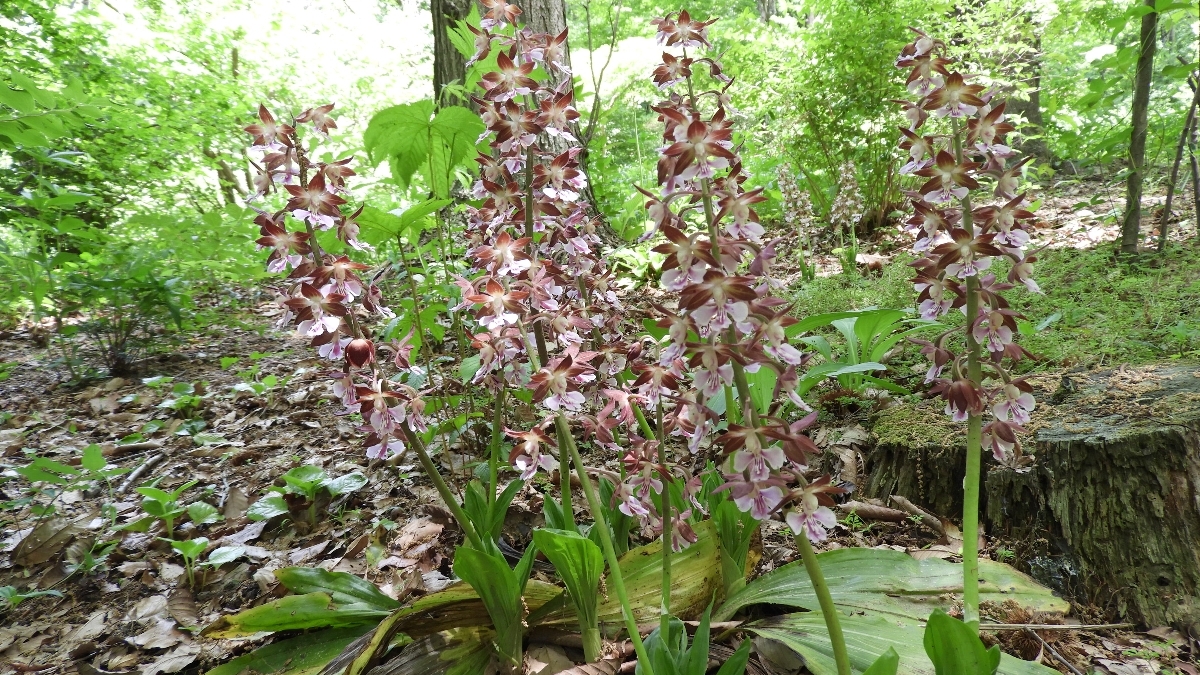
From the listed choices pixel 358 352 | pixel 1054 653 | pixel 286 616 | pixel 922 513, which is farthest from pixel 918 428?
pixel 286 616

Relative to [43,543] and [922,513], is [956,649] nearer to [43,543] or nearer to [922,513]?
[922,513]

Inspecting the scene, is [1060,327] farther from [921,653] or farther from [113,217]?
[113,217]

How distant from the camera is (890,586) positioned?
1867mm

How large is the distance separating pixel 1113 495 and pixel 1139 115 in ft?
10.2

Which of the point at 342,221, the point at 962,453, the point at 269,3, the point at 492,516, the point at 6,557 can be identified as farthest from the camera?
the point at 269,3

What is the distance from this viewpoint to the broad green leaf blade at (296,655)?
190 centimetres

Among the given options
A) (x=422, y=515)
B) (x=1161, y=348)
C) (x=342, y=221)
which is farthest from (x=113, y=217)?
(x=1161, y=348)

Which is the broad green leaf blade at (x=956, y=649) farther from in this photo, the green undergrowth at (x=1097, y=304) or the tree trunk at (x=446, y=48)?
the tree trunk at (x=446, y=48)

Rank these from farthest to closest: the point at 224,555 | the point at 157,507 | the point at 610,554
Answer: the point at 157,507 < the point at 224,555 < the point at 610,554

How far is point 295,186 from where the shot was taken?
1.60 m

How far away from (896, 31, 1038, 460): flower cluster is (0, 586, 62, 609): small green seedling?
3309 millimetres

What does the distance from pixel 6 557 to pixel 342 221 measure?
283cm

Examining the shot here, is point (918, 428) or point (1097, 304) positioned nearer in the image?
point (918, 428)

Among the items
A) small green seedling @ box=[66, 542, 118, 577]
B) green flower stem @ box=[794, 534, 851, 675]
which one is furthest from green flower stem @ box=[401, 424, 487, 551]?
small green seedling @ box=[66, 542, 118, 577]
